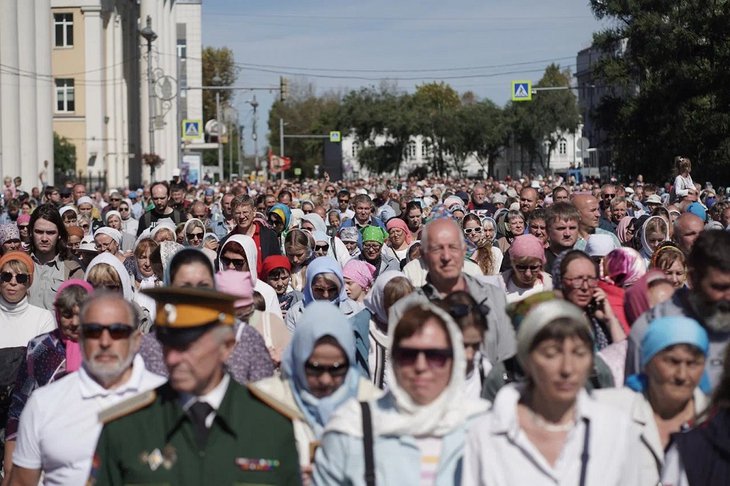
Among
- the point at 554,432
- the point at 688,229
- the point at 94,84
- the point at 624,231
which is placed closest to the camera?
the point at 554,432

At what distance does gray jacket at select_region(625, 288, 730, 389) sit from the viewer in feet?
19.5

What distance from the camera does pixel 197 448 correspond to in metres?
4.61

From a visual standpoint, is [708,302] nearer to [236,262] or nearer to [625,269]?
[625,269]

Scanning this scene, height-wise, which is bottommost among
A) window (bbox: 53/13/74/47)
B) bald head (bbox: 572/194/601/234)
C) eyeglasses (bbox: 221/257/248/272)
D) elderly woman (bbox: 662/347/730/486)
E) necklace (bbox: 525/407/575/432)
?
elderly woman (bbox: 662/347/730/486)

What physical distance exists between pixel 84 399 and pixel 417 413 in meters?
1.49

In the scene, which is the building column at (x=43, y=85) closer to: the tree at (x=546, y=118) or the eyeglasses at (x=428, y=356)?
the eyeglasses at (x=428, y=356)

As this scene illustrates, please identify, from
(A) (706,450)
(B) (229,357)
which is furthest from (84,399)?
(A) (706,450)

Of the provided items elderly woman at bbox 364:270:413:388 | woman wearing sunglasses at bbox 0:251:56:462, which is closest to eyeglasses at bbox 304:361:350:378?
elderly woman at bbox 364:270:413:388

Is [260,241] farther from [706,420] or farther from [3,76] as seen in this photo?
[3,76]

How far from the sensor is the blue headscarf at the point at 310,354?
5566 millimetres

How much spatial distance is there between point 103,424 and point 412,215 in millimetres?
12070

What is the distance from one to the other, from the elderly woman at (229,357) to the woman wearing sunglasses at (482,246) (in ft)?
16.3

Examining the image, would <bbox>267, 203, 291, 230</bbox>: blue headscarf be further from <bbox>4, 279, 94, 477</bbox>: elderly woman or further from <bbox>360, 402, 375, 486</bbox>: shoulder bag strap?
<bbox>360, 402, 375, 486</bbox>: shoulder bag strap

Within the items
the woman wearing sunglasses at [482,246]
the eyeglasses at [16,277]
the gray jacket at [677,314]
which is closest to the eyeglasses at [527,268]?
the woman wearing sunglasses at [482,246]
